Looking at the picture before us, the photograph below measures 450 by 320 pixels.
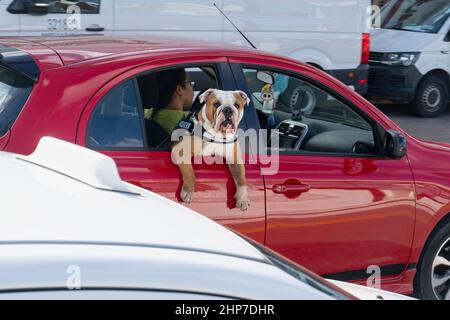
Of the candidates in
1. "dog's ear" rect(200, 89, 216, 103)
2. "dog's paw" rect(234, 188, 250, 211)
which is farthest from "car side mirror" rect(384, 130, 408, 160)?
"dog's ear" rect(200, 89, 216, 103)

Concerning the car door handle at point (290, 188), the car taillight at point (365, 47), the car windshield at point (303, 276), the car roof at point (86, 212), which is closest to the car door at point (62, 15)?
the car taillight at point (365, 47)

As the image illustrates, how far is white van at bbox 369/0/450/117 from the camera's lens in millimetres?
13125

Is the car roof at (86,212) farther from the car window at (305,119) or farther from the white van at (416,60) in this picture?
the white van at (416,60)

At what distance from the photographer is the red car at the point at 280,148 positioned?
3.96m

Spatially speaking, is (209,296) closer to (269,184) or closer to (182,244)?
(182,244)

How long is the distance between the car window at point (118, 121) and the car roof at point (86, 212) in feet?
5.21

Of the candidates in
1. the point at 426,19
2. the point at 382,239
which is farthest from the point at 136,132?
the point at 426,19

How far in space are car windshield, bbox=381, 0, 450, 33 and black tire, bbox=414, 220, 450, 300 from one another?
28.9ft

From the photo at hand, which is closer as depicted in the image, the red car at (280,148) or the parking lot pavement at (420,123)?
the red car at (280,148)

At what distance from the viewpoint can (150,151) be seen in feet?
13.4

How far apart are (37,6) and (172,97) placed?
5218mm

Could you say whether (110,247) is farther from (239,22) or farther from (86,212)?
(239,22)

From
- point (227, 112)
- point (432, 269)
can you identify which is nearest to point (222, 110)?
point (227, 112)

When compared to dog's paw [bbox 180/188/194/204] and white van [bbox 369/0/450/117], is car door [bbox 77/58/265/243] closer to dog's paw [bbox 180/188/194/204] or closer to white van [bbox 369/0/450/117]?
dog's paw [bbox 180/188/194/204]
